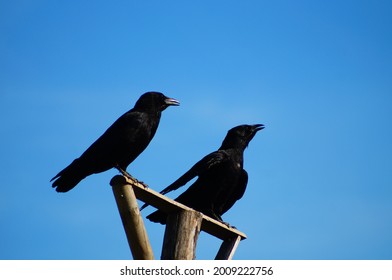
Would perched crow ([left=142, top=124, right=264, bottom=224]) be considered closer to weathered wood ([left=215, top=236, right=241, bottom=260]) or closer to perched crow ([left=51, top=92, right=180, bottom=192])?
perched crow ([left=51, top=92, right=180, bottom=192])

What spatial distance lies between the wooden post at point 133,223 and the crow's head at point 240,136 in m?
4.28

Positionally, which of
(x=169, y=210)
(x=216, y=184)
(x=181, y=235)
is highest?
(x=216, y=184)

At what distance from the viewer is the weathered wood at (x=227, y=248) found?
638 cm

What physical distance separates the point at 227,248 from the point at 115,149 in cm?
248

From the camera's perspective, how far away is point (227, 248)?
646cm

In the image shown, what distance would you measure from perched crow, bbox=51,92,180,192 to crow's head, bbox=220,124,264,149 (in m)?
1.37

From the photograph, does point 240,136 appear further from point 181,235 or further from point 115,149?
point 181,235

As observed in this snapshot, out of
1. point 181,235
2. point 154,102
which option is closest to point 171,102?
point 154,102

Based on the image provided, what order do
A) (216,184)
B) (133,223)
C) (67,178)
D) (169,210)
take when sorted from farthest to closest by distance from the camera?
(216,184)
(67,178)
(169,210)
(133,223)

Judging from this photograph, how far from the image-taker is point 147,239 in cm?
538

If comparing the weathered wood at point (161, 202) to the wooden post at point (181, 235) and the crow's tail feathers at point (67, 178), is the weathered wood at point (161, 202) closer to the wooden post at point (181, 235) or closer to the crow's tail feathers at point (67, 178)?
the wooden post at point (181, 235)
